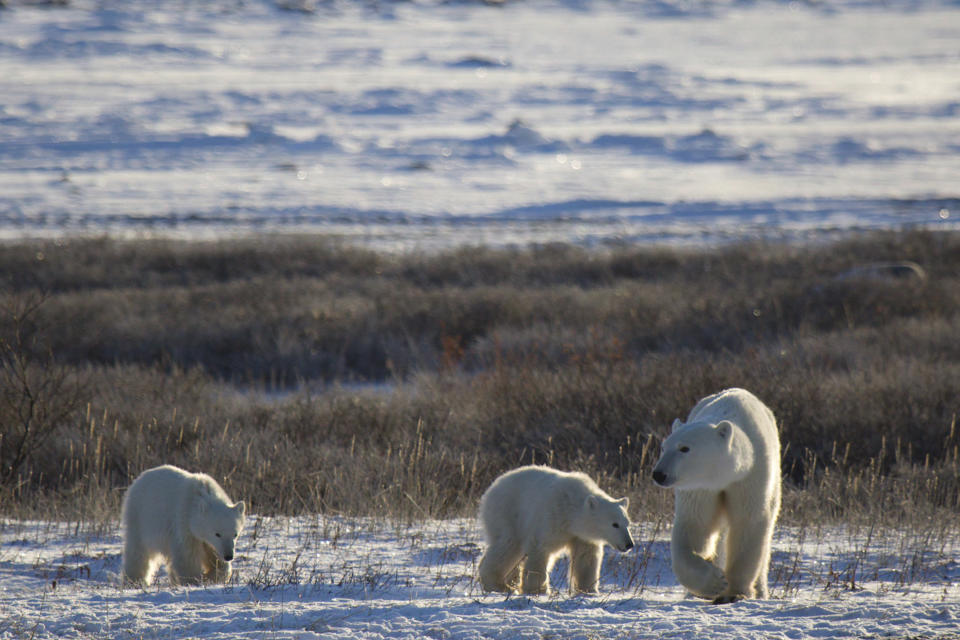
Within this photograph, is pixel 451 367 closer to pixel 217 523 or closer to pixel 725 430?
pixel 217 523

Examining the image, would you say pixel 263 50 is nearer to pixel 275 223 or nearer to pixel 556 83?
pixel 556 83

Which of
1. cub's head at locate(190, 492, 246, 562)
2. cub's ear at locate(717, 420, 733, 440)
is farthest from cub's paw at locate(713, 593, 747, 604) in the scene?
cub's head at locate(190, 492, 246, 562)

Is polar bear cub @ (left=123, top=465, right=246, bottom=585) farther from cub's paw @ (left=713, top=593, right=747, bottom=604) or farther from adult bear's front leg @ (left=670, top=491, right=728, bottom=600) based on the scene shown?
cub's paw @ (left=713, top=593, right=747, bottom=604)

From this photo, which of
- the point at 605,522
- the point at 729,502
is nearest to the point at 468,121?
the point at 605,522

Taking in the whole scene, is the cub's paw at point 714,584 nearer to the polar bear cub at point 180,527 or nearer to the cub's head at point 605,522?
the cub's head at point 605,522

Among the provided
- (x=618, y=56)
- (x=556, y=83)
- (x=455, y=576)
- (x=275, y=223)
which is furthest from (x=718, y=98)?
(x=455, y=576)

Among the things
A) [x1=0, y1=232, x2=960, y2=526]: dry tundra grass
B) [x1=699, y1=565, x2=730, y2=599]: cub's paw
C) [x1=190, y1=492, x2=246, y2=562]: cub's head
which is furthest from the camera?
[x1=0, y1=232, x2=960, y2=526]: dry tundra grass

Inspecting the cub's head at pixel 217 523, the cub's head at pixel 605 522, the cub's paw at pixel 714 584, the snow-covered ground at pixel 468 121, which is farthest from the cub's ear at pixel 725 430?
the snow-covered ground at pixel 468 121

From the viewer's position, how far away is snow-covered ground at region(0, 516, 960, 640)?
386 centimetres

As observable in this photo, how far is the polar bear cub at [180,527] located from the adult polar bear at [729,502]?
82.7 inches

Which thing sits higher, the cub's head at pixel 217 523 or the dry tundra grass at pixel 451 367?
the cub's head at pixel 217 523

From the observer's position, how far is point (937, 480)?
24.4ft

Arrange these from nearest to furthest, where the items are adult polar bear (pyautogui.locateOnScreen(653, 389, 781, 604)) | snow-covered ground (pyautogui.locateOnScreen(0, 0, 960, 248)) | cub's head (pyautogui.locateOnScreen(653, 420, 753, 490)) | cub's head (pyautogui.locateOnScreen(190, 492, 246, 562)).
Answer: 1. cub's head (pyautogui.locateOnScreen(653, 420, 753, 490))
2. adult polar bear (pyautogui.locateOnScreen(653, 389, 781, 604))
3. cub's head (pyautogui.locateOnScreen(190, 492, 246, 562))
4. snow-covered ground (pyautogui.locateOnScreen(0, 0, 960, 248))

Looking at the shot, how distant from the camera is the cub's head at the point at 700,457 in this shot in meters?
3.75
